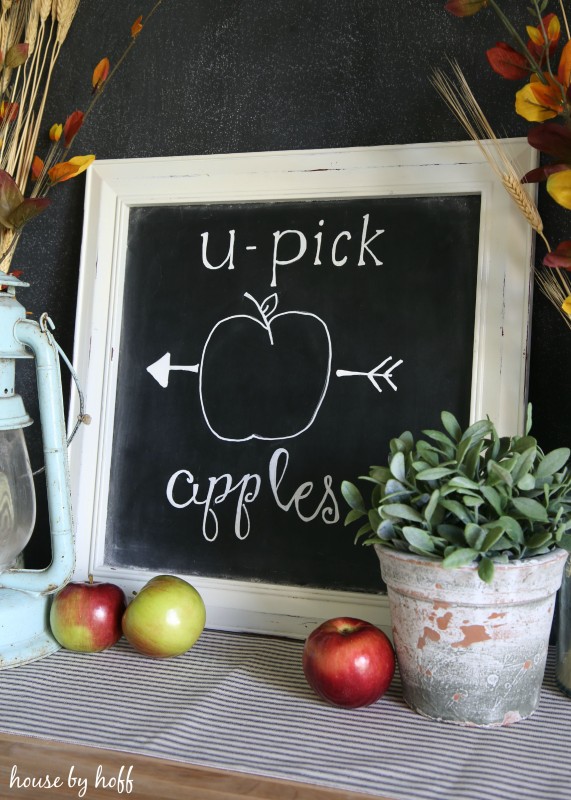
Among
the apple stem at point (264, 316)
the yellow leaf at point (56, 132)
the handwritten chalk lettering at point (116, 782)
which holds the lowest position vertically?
the handwritten chalk lettering at point (116, 782)

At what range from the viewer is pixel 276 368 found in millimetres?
1168

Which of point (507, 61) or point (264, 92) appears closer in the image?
point (507, 61)

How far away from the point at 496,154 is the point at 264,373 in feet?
1.47

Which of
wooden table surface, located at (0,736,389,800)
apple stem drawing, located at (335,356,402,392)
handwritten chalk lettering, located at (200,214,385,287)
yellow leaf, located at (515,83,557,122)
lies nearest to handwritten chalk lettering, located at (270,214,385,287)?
handwritten chalk lettering, located at (200,214,385,287)

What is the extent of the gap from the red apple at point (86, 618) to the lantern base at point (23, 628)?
0.02 metres

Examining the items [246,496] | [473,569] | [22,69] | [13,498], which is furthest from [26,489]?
[22,69]

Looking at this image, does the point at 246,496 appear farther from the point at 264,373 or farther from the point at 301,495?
the point at 264,373

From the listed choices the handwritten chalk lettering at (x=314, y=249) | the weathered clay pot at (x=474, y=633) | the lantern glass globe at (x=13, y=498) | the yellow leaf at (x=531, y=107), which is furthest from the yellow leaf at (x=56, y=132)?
the weathered clay pot at (x=474, y=633)

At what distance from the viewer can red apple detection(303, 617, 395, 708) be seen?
2.86ft

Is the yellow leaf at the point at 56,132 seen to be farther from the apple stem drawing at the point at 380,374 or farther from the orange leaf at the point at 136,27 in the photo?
the apple stem drawing at the point at 380,374

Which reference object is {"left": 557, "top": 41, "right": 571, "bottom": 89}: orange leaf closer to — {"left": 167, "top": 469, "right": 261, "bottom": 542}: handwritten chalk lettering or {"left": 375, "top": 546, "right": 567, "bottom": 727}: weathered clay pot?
{"left": 375, "top": 546, "right": 567, "bottom": 727}: weathered clay pot

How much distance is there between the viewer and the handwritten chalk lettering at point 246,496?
114cm

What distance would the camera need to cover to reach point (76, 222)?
133 cm

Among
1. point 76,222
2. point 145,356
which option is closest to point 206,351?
point 145,356
